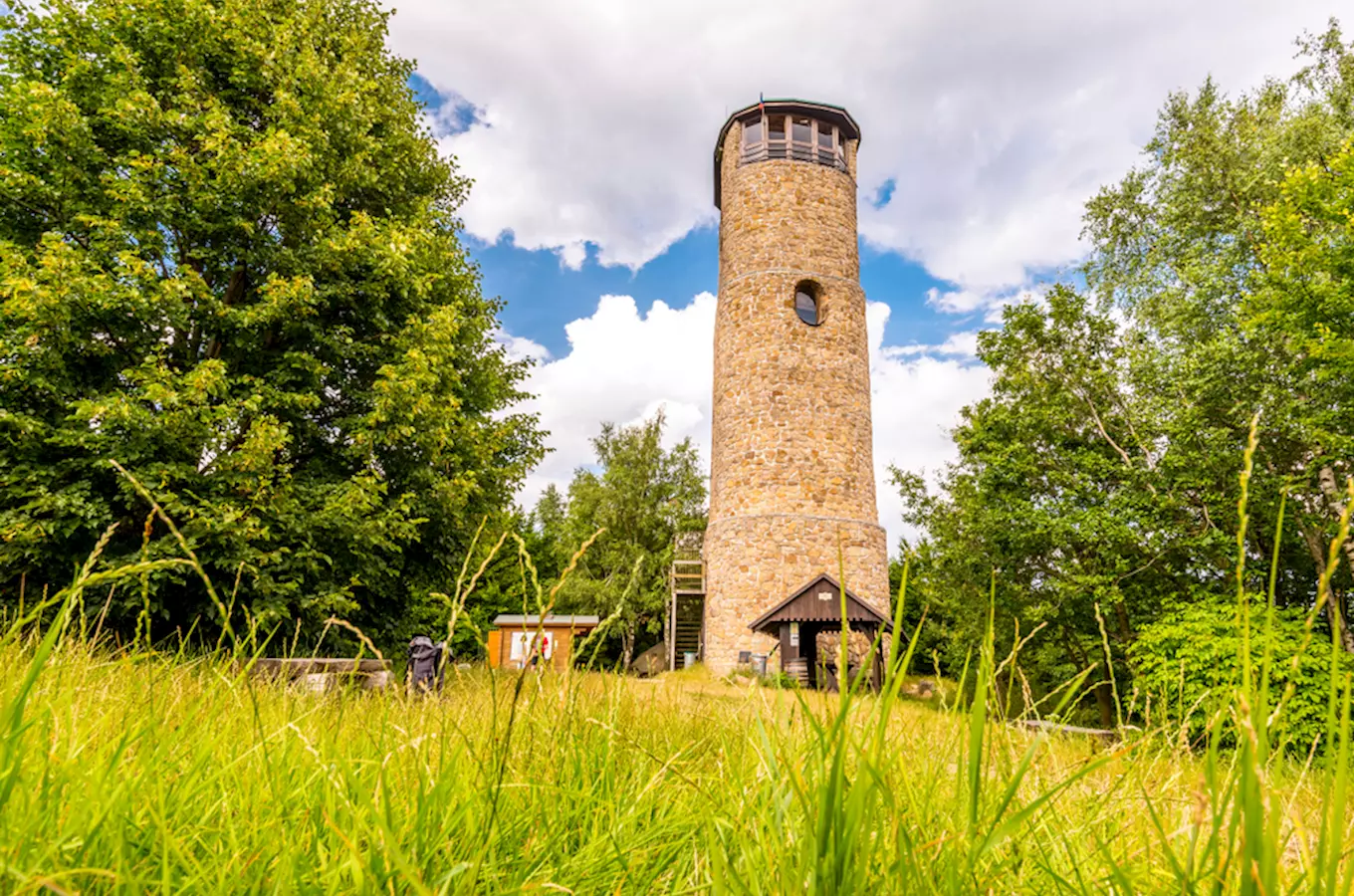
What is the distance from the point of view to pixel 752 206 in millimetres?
20406

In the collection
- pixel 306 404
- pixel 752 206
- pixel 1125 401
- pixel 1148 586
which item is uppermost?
pixel 752 206

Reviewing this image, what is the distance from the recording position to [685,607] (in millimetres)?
25750

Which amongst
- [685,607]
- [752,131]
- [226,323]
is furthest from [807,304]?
[226,323]

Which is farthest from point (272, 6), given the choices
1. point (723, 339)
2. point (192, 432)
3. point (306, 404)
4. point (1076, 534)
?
point (1076, 534)

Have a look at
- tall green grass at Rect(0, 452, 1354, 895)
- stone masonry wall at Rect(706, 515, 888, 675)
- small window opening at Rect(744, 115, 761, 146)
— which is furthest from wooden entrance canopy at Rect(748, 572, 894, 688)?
tall green grass at Rect(0, 452, 1354, 895)

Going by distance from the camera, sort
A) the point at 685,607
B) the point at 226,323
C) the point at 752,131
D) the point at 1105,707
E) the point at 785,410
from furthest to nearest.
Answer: the point at 685,607, the point at 752,131, the point at 785,410, the point at 1105,707, the point at 226,323

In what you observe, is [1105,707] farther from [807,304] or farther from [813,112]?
[813,112]

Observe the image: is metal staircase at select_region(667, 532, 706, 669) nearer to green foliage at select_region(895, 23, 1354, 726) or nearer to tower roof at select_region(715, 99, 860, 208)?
green foliage at select_region(895, 23, 1354, 726)

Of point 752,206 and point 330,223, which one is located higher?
point 752,206

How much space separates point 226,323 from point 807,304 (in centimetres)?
1499

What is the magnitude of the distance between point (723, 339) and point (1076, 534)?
10776 millimetres

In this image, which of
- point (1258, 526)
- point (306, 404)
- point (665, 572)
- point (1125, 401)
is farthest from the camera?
point (665, 572)

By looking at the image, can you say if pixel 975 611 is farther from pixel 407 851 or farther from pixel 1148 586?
pixel 407 851

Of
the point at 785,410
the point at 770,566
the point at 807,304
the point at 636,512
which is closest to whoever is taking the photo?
the point at 770,566
